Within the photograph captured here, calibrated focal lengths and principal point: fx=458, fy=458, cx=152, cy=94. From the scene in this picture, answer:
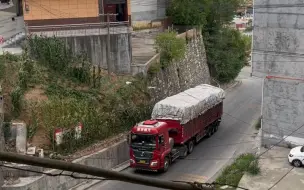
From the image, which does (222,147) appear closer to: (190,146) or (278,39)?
(190,146)

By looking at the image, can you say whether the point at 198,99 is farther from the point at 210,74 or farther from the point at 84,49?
the point at 210,74

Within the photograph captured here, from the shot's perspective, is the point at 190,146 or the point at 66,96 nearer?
the point at 66,96

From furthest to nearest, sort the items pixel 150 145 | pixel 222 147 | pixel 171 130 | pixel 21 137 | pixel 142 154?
pixel 222 147, pixel 171 130, pixel 142 154, pixel 150 145, pixel 21 137

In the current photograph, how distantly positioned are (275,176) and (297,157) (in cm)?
155

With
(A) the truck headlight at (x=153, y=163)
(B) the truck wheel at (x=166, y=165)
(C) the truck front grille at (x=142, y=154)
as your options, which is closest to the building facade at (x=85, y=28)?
(C) the truck front grille at (x=142, y=154)

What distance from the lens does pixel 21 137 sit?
20109 millimetres

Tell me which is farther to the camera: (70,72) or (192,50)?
(192,50)

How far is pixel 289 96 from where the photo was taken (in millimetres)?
20953

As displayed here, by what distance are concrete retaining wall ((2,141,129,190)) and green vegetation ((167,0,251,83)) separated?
20.6 metres

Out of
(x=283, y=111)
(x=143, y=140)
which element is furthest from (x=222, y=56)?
(x=143, y=140)

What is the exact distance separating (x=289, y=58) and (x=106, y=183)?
10.1m

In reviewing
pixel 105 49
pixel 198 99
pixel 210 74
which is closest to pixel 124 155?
pixel 198 99

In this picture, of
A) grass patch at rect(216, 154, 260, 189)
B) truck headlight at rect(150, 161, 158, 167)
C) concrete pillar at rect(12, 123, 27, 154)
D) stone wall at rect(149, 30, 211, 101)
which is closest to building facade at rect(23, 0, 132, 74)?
stone wall at rect(149, 30, 211, 101)

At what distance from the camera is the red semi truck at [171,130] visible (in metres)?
21.5
